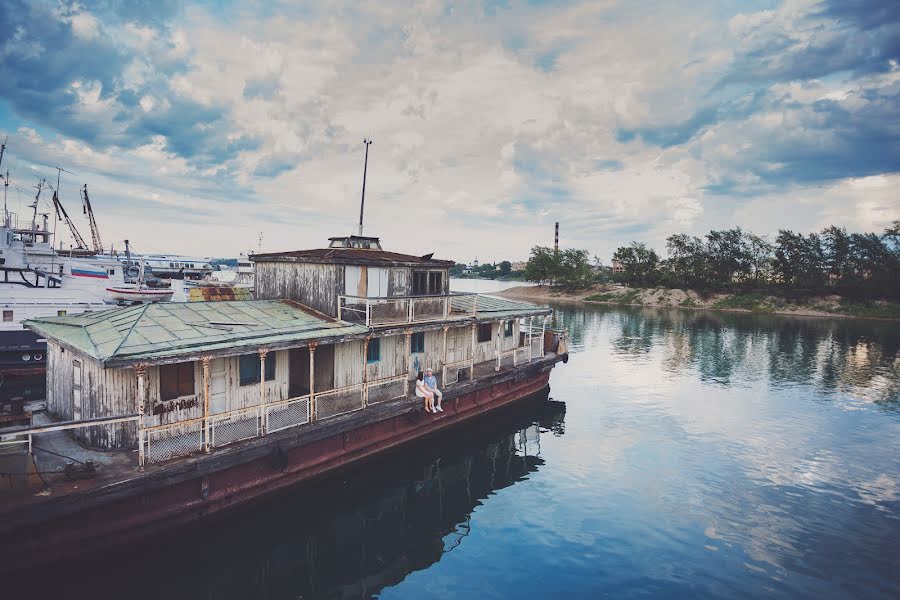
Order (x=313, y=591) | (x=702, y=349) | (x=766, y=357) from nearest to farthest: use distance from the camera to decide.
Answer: (x=313, y=591) < (x=766, y=357) < (x=702, y=349)

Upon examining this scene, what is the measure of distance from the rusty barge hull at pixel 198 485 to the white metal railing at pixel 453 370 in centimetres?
69

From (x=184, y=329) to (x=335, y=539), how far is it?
7915mm

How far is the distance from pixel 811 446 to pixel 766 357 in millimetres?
24883

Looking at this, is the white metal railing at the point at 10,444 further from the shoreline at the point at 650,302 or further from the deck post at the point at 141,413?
the shoreline at the point at 650,302

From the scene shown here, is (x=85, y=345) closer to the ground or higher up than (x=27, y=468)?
higher up

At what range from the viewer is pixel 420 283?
2145 cm

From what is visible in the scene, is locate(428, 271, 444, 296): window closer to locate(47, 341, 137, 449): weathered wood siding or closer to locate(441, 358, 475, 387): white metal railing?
locate(441, 358, 475, 387): white metal railing

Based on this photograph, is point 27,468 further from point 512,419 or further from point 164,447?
point 512,419

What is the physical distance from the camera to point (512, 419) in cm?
2536

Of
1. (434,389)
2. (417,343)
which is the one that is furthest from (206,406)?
(417,343)

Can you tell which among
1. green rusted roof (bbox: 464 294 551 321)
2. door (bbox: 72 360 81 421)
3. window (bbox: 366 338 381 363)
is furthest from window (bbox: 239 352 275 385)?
green rusted roof (bbox: 464 294 551 321)

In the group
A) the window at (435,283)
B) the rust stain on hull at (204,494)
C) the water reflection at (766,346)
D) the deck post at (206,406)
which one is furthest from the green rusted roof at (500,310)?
the water reflection at (766,346)

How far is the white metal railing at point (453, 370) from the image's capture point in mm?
20789

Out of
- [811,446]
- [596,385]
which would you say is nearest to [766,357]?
[596,385]
